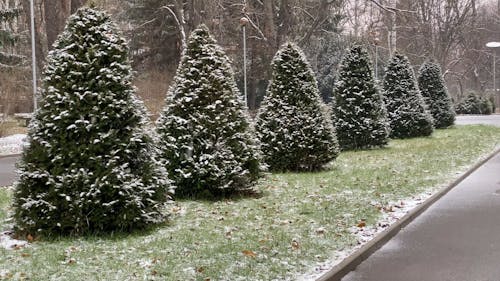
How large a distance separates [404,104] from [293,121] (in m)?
11.2

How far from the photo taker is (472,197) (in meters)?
11.0

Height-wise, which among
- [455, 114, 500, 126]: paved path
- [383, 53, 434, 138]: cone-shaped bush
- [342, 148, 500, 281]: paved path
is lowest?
[455, 114, 500, 126]: paved path

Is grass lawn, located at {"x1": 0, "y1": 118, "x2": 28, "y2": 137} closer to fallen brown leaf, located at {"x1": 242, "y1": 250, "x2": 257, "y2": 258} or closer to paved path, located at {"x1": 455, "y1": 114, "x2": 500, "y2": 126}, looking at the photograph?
paved path, located at {"x1": 455, "y1": 114, "x2": 500, "y2": 126}

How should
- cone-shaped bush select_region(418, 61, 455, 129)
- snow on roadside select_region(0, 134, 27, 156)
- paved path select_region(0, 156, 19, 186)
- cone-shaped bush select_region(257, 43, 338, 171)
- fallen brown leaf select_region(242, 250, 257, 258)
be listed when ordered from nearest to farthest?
fallen brown leaf select_region(242, 250, 257, 258), cone-shaped bush select_region(257, 43, 338, 171), paved path select_region(0, 156, 19, 186), snow on roadside select_region(0, 134, 27, 156), cone-shaped bush select_region(418, 61, 455, 129)

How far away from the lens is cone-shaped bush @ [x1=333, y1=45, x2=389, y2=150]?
19312 mm

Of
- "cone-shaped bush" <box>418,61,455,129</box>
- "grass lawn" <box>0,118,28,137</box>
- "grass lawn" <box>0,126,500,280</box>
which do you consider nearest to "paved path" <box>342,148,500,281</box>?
"grass lawn" <box>0,126,500,280</box>

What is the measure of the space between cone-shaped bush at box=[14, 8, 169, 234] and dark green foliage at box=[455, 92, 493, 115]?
47750 mm

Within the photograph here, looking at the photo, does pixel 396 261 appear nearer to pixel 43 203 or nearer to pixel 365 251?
pixel 365 251

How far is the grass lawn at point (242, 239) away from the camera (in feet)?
19.0

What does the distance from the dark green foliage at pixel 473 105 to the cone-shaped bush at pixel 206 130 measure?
4465 cm

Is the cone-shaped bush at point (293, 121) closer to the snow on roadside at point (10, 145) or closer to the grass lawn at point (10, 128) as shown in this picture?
the snow on roadside at point (10, 145)

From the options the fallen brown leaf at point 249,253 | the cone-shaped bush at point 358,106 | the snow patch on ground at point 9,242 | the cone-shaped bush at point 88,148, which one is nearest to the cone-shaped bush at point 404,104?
the cone-shaped bush at point 358,106

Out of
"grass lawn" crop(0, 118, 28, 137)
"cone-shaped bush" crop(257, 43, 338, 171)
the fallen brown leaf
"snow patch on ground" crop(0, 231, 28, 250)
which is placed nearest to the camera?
the fallen brown leaf

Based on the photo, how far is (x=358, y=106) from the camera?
1939 centimetres
